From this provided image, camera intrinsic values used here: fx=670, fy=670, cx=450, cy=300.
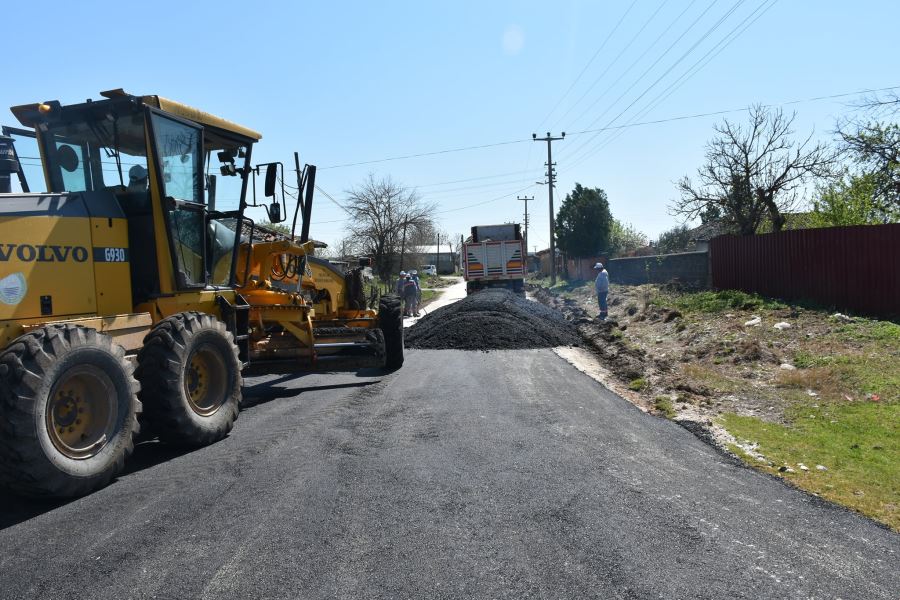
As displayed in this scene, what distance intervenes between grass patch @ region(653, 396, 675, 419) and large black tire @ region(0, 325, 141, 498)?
19.2 ft

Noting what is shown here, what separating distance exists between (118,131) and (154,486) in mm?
3390

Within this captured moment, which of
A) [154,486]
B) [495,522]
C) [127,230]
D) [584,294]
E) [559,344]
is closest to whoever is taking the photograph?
[495,522]

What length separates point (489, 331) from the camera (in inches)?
604

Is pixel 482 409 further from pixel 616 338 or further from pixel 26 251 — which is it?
pixel 616 338

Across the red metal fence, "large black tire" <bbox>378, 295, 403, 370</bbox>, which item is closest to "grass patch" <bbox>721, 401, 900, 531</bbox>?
"large black tire" <bbox>378, 295, 403, 370</bbox>

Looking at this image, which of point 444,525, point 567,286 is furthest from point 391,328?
point 567,286

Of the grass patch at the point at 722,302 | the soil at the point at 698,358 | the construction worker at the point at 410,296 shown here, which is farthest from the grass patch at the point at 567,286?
the soil at the point at 698,358

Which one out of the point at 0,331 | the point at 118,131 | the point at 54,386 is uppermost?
the point at 118,131

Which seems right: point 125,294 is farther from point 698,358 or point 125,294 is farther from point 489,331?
point 489,331

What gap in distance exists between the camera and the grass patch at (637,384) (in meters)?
9.95

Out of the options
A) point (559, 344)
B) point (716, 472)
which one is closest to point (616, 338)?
point (559, 344)

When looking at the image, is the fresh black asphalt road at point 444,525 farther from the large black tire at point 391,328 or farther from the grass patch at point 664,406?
the large black tire at point 391,328

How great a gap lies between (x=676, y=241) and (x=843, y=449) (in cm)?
4377

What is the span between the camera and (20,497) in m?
4.79
